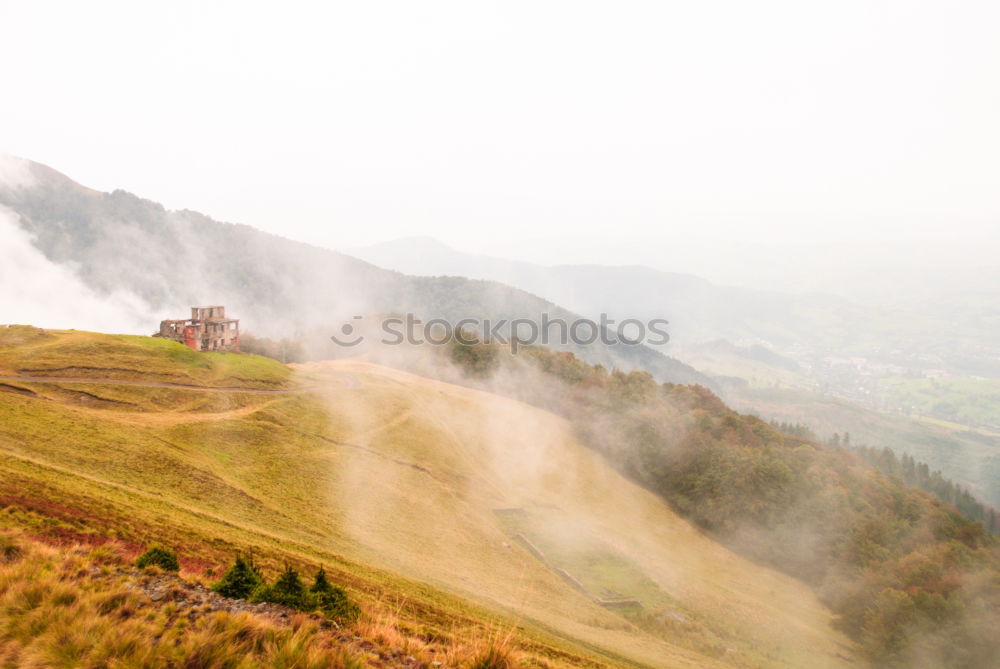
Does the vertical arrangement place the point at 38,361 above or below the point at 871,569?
above

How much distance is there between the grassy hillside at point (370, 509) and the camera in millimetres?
17047

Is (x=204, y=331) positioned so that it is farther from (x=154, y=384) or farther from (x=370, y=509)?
(x=370, y=509)

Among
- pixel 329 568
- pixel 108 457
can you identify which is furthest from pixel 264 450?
pixel 329 568

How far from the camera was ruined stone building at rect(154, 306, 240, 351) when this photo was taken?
193ft

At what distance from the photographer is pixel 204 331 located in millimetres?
63250

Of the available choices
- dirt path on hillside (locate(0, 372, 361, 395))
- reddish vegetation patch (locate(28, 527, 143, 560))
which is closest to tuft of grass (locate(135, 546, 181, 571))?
reddish vegetation patch (locate(28, 527, 143, 560))

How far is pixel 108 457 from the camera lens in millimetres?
22719

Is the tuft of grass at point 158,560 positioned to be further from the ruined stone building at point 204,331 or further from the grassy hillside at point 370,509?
the ruined stone building at point 204,331

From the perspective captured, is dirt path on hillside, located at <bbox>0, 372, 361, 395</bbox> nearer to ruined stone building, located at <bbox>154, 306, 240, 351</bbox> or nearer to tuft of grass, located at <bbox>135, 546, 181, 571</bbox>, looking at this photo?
ruined stone building, located at <bbox>154, 306, 240, 351</bbox>

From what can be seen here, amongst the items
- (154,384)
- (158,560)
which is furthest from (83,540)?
(154,384)

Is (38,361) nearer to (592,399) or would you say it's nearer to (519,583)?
(519,583)

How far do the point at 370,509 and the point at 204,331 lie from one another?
44.7 meters

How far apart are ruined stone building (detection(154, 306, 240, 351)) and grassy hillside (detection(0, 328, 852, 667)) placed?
17319mm

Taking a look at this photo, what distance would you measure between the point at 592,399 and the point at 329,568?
6246 cm
